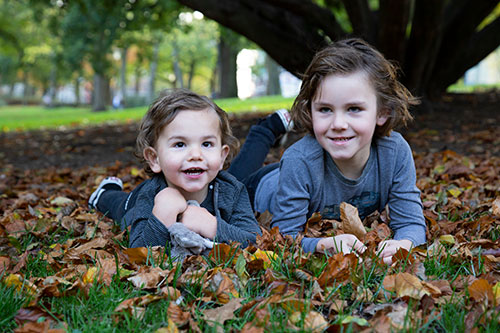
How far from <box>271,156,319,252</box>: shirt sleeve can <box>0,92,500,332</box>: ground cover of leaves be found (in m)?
0.12

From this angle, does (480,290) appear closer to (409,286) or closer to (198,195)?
(409,286)

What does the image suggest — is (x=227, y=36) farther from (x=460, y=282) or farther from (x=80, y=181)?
(x=460, y=282)

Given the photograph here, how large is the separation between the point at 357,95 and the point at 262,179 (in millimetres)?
1127

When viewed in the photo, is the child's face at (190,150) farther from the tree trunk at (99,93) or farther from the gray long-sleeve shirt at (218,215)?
the tree trunk at (99,93)

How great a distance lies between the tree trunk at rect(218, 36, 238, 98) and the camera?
22922 mm

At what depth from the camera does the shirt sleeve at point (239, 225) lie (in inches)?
104

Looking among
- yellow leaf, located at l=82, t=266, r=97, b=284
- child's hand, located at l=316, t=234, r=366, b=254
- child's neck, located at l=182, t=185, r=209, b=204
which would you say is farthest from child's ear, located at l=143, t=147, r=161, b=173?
child's hand, located at l=316, t=234, r=366, b=254

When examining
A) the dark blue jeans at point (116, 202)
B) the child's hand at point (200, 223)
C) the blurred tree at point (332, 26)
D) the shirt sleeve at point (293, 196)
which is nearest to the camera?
the child's hand at point (200, 223)

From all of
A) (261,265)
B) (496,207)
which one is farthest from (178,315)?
(496,207)

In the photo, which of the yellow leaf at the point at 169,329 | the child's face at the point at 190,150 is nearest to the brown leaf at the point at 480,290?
the yellow leaf at the point at 169,329

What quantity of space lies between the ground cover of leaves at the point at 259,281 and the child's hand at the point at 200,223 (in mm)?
159

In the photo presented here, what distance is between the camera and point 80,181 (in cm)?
530

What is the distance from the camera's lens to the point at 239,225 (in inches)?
113

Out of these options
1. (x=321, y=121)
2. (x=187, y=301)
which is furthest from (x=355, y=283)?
(x=321, y=121)
